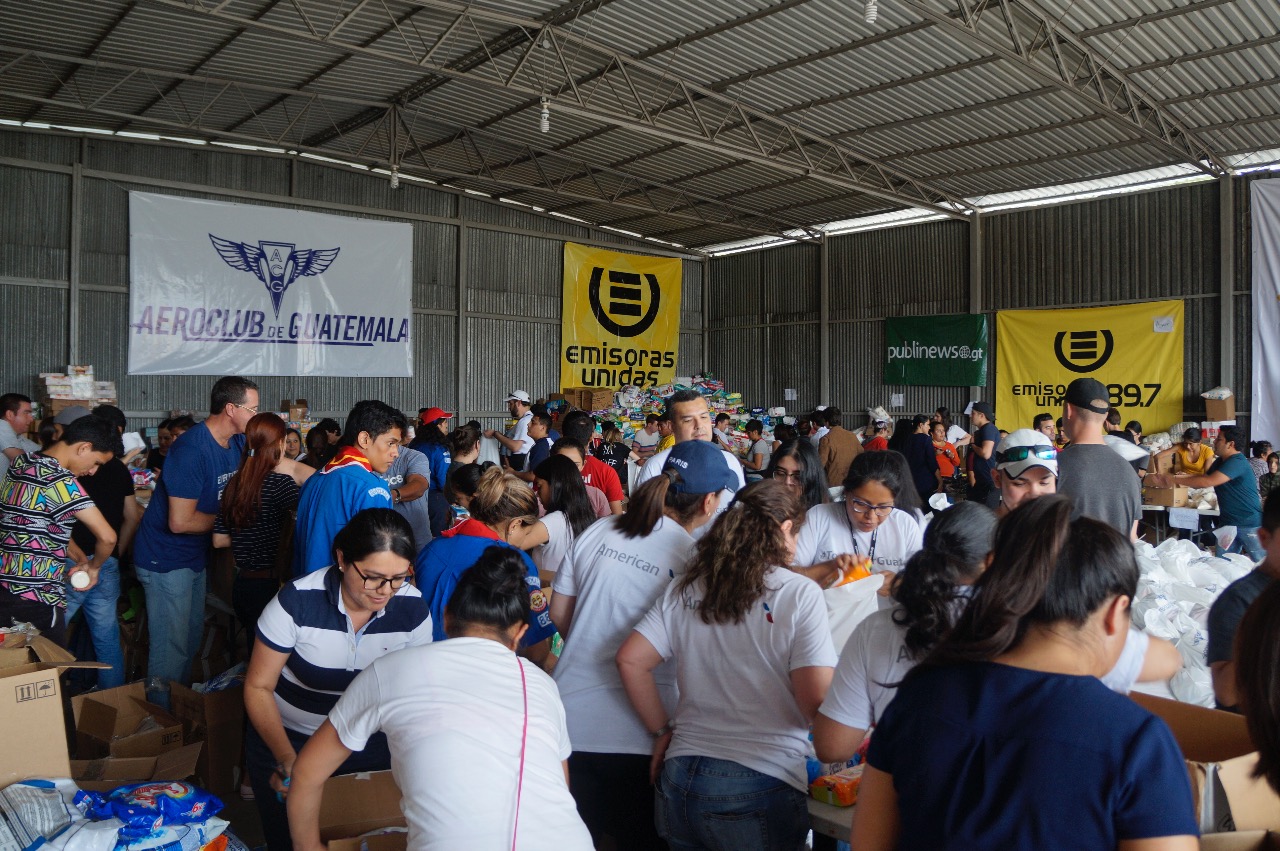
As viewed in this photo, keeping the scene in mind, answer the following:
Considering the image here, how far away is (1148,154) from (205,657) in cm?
1103

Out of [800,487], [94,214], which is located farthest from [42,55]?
[800,487]

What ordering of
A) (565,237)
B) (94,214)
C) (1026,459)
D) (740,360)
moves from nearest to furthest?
(1026,459) → (94,214) → (565,237) → (740,360)

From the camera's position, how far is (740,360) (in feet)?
57.3

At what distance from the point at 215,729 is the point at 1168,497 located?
7819mm

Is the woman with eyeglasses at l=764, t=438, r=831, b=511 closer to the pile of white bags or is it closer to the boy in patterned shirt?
the pile of white bags

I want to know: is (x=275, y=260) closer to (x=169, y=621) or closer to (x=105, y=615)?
(x=105, y=615)

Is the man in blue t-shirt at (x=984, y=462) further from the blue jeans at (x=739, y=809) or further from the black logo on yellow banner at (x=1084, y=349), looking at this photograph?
the blue jeans at (x=739, y=809)

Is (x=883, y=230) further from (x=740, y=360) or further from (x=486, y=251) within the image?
(x=486, y=251)

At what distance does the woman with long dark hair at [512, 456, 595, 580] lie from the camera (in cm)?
383

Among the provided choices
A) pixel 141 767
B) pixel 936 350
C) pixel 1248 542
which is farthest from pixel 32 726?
pixel 936 350

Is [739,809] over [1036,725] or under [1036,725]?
under

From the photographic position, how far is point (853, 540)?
10.7 ft

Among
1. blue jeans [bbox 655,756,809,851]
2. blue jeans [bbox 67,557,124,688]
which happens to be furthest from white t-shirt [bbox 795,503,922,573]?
blue jeans [bbox 67,557,124,688]

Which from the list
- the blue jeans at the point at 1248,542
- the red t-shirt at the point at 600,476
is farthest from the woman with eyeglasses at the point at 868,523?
the blue jeans at the point at 1248,542
